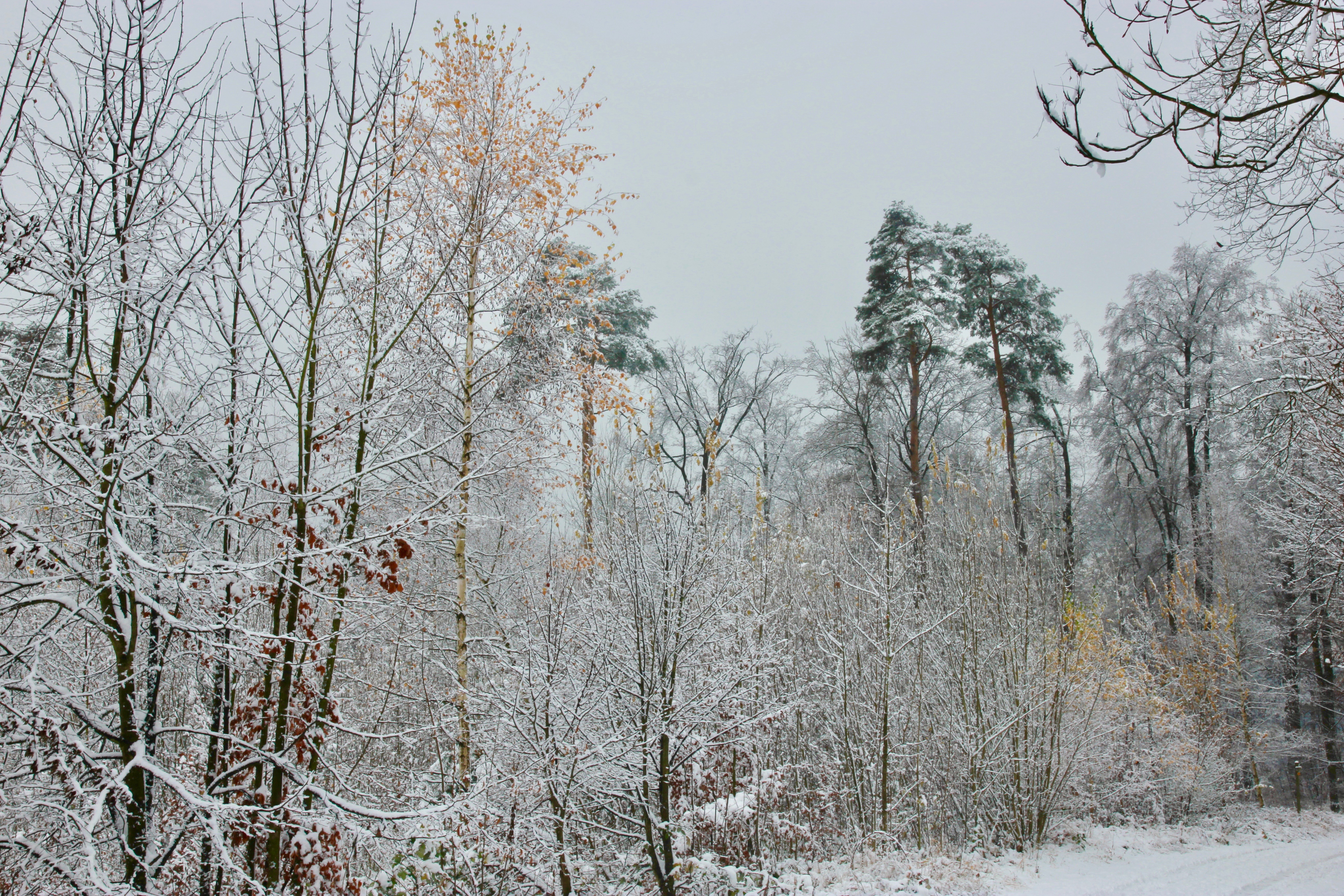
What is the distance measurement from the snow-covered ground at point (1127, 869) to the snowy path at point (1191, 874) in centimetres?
2

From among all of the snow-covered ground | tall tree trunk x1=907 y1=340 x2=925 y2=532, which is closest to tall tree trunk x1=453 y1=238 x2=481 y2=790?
the snow-covered ground

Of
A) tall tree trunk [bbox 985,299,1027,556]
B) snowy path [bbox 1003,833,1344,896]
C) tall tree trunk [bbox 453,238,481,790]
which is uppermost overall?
tall tree trunk [bbox 985,299,1027,556]

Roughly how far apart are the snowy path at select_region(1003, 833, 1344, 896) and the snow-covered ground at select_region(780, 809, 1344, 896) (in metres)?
0.02

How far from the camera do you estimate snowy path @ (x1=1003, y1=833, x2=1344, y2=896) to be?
7141mm

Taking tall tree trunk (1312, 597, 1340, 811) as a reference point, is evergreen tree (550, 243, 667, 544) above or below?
above

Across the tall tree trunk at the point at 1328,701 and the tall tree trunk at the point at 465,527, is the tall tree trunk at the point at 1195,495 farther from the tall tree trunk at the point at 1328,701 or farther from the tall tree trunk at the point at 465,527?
the tall tree trunk at the point at 465,527

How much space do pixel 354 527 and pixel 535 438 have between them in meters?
2.83

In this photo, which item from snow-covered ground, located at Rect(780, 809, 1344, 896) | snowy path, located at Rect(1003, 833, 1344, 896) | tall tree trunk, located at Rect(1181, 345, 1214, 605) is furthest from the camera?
tall tree trunk, located at Rect(1181, 345, 1214, 605)

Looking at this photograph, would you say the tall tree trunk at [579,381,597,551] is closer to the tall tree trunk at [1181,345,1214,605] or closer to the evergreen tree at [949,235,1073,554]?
the evergreen tree at [949,235,1073,554]

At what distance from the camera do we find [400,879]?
468 centimetres

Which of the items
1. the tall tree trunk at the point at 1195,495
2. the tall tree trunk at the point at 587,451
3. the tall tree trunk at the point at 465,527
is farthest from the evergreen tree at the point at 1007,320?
the tall tree trunk at the point at 465,527

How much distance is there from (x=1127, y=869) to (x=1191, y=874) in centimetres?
98

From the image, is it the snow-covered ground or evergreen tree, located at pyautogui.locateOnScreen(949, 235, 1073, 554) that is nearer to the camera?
the snow-covered ground

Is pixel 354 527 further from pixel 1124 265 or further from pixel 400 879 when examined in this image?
pixel 1124 265
